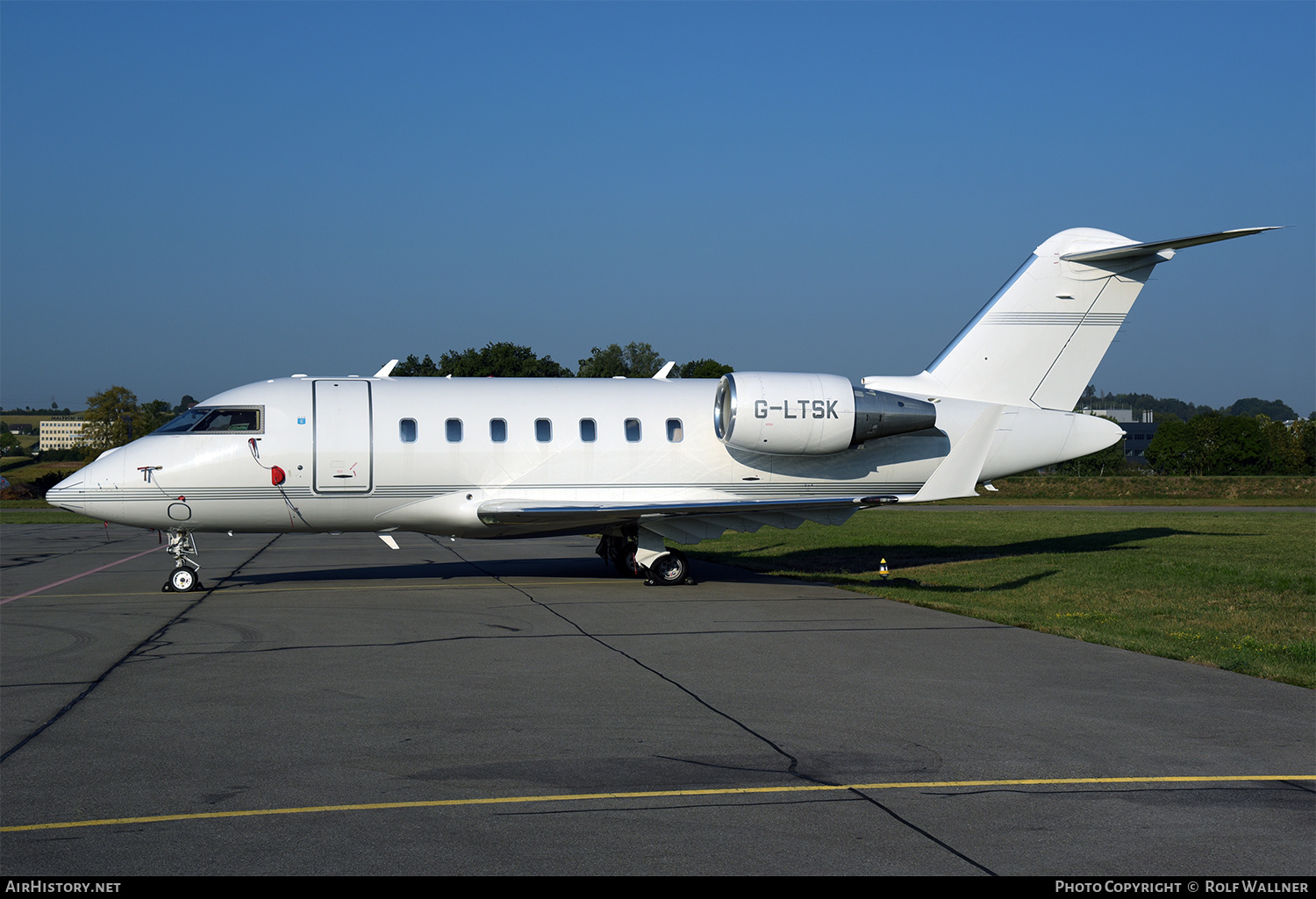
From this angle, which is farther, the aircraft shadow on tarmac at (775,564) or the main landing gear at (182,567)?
the aircraft shadow on tarmac at (775,564)

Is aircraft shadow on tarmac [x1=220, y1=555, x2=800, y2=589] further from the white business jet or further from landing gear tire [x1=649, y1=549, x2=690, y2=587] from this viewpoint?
the white business jet

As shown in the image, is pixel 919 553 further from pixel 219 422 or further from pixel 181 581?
pixel 181 581

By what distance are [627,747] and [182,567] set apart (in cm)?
1264

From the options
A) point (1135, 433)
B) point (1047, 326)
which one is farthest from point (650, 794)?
point (1135, 433)

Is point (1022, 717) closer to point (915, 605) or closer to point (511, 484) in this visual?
point (915, 605)

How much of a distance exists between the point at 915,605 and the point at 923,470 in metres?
4.37

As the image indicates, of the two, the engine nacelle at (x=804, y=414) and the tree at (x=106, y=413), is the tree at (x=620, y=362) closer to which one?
the tree at (x=106, y=413)

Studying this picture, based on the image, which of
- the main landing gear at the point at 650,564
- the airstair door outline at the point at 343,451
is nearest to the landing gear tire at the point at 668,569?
the main landing gear at the point at 650,564

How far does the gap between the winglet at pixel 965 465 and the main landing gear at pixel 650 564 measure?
14.7ft

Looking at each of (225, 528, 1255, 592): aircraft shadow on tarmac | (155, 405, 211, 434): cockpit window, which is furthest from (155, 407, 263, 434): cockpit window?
(225, 528, 1255, 592): aircraft shadow on tarmac

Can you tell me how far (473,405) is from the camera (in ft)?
58.4

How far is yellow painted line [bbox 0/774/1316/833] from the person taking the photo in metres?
6.02

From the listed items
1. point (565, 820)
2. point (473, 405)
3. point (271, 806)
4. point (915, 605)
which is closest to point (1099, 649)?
point (915, 605)

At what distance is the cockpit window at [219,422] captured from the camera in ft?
55.9
